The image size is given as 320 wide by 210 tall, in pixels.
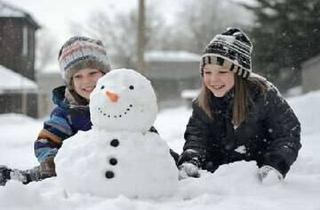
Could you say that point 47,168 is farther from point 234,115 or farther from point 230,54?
point 230,54

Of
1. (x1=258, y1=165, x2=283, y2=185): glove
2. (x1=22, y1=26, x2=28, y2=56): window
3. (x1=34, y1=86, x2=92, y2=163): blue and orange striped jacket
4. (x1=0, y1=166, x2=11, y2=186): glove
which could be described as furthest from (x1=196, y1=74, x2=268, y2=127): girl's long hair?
(x1=22, y1=26, x2=28, y2=56): window

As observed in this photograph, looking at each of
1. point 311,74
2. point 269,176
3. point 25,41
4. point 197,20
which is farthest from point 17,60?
point 197,20

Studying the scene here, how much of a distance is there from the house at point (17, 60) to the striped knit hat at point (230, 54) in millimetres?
14276

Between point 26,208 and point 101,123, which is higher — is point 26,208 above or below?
below

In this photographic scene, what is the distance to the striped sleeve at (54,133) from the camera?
4113 mm

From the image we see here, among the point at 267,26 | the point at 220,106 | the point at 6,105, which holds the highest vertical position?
the point at 267,26

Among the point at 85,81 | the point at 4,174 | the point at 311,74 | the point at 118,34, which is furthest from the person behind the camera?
the point at 118,34

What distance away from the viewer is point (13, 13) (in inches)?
872

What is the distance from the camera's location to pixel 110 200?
106 inches

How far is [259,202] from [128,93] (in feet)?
2.90

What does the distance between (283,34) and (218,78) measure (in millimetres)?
15578

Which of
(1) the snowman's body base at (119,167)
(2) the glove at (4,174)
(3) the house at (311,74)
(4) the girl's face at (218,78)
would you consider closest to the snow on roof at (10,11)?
(3) the house at (311,74)

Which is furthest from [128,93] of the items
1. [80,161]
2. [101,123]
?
[80,161]

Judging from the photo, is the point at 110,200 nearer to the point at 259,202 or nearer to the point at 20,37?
the point at 259,202
